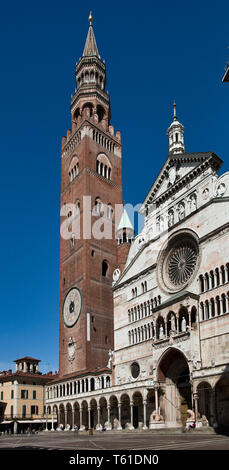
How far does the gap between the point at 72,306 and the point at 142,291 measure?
48.4 feet

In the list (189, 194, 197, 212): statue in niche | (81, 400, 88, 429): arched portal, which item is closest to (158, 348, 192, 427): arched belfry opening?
(189, 194, 197, 212): statue in niche

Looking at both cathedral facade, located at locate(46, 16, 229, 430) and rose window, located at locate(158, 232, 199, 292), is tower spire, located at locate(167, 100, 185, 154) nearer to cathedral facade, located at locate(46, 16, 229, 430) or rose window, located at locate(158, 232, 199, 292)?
cathedral facade, located at locate(46, 16, 229, 430)

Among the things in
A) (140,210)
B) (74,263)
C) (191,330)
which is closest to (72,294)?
(74,263)

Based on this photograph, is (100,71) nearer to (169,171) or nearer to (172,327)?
(169,171)

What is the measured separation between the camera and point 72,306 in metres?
56.8

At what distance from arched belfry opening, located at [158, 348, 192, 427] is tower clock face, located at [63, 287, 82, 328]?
61.3 feet

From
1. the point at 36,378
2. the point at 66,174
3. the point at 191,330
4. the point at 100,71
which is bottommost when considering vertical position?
the point at 36,378

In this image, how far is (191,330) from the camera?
34594mm

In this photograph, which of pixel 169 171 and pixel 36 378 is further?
pixel 36 378

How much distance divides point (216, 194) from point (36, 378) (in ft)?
158

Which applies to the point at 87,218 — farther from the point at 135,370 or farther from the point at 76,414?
the point at 76,414

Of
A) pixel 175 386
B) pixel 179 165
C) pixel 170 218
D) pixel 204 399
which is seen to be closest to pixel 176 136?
pixel 179 165

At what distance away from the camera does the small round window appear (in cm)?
4312

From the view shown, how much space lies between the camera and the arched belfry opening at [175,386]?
36.6 metres
